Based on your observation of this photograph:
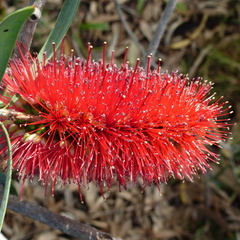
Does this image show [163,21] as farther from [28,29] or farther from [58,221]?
[58,221]

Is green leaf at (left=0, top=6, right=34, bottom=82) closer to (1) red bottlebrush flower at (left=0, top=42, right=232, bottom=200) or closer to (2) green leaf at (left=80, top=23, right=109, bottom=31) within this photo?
(1) red bottlebrush flower at (left=0, top=42, right=232, bottom=200)

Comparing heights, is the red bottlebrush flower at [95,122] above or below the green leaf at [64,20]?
below

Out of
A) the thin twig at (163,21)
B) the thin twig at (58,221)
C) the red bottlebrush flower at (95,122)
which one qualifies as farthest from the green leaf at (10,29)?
the thin twig at (163,21)

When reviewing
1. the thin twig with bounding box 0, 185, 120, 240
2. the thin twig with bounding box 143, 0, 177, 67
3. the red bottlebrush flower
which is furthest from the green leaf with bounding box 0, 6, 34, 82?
the thin twig with bounding box 143, 0, 177, 67

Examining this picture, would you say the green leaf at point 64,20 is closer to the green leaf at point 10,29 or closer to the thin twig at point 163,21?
the green leaf at point 10,29

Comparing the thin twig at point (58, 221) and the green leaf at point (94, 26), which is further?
the green leaf at point (94, 26)

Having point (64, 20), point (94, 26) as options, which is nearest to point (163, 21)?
point (64, 20)
